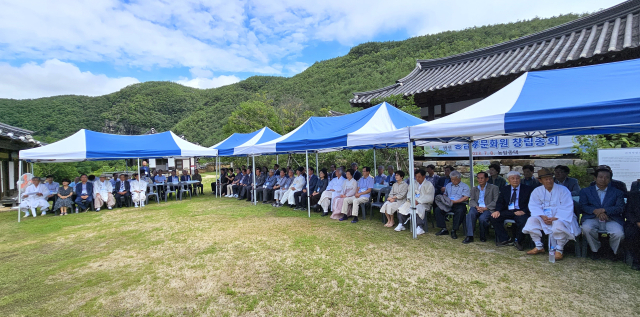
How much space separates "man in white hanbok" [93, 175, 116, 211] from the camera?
8.55 m

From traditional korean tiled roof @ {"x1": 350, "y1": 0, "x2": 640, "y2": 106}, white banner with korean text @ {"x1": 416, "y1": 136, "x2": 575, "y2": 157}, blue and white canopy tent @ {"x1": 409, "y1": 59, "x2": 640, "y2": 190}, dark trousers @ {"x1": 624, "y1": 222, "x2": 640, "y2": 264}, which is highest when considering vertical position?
traditional korean tiled roof @ {"x1": 350, "y1": 0, "x2": 640, "y2": 106}

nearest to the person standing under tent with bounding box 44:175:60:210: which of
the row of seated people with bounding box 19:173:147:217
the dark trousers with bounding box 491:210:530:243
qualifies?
the row of seated people with bounding box 19:173:147:217

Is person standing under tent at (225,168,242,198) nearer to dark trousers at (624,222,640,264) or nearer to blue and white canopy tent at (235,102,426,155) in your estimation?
blue and white canopy tent at (235,102,426,155)

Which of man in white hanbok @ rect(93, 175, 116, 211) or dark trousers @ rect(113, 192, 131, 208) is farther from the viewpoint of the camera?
dark trousers @ rect(113, 192, 131, 208)

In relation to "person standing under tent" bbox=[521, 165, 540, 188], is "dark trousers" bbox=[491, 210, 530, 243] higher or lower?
lower

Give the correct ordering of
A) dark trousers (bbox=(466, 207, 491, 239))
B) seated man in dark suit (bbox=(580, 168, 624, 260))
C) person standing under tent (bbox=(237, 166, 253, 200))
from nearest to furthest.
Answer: seated man in dark suit (bbox=(580, 168, 624, 260)), dark trousers (bbox=(466, 207, 491, 239)), person standing under tent (bbox=(237, 166, 253, 200))

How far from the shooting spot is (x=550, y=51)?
25.4 ft

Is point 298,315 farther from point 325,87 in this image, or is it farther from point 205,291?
point 325,87

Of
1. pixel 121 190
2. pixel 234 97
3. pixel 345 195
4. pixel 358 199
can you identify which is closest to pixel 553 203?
pixel 358 199

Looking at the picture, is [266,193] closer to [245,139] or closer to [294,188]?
[294,188]

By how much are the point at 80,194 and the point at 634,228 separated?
462 inches

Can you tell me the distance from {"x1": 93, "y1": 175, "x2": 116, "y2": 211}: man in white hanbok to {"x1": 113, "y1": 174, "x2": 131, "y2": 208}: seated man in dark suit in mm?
198

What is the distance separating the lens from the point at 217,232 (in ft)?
18.4

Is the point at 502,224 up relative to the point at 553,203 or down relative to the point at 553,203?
down
